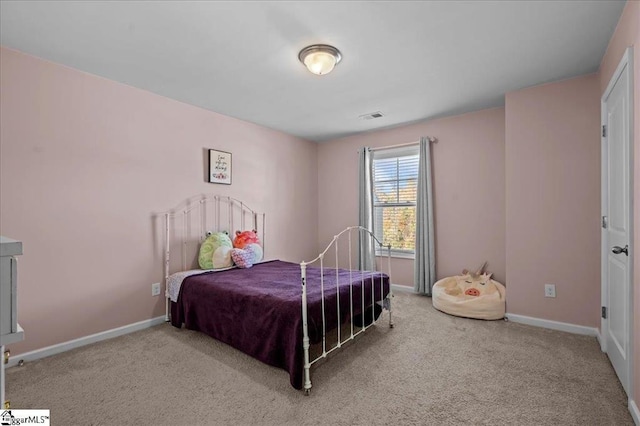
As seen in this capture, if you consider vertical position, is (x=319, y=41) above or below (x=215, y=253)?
above

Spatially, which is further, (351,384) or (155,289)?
(155,289)

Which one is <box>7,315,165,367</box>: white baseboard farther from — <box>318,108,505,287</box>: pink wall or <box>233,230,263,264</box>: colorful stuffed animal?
<box>318,108,505,287</box>: pink wall

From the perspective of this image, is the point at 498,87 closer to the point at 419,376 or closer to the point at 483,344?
the point at 483,344

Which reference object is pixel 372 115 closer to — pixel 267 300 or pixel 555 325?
pixel 267 300

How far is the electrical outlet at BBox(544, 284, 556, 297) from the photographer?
2.95m

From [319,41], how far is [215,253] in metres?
2.33

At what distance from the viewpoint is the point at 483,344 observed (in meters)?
2.64

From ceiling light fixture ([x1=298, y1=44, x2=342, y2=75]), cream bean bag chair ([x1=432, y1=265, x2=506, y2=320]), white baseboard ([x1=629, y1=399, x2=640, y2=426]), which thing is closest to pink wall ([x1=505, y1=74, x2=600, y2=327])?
cream bean bag chair ([x1=432, y1=265, x2=506, y2=320])

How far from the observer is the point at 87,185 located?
8.83ft

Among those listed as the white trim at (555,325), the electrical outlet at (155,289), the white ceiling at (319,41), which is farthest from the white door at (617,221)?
the electrical outlet at (155,289)

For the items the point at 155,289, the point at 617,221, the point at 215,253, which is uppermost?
the point at 617,221

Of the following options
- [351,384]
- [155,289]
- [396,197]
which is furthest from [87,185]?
[396,197]

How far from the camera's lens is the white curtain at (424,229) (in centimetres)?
406

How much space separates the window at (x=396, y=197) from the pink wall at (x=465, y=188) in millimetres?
181
